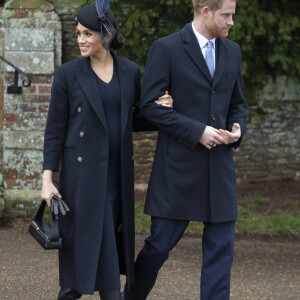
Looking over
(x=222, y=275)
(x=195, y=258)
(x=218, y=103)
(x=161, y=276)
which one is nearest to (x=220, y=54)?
(x=218, y=103)

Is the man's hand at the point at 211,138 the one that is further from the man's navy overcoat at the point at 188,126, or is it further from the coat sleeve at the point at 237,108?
the coat sleeve at the point at 237,108

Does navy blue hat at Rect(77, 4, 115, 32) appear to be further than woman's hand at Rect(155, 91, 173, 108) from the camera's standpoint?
No

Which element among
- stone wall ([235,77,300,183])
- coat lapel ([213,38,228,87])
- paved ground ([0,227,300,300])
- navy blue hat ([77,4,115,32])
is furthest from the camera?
stone wall ([235,77,300,183])

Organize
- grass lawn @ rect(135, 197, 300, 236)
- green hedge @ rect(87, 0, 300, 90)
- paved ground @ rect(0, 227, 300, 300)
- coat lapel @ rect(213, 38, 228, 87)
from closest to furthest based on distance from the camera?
coat lapel @ rect(213, 38, 228, 87) → paved ground @ rect(0, 227, 300, 300) → grass lawn @ rect(135, 197, 300, 236) → green hedge @ rect(87, 0, 300, 90)

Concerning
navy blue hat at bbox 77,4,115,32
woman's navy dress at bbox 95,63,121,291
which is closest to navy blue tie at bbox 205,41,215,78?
woman's navy dress at bbox 95,63,121,291

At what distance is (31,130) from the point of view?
7.09 m

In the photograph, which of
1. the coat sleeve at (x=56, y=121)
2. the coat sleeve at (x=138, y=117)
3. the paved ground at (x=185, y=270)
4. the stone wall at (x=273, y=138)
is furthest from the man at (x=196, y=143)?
the stone wall at (x=273, y=138)

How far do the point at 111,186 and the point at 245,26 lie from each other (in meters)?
3.97

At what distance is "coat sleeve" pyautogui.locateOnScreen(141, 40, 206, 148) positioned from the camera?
3.94 metres

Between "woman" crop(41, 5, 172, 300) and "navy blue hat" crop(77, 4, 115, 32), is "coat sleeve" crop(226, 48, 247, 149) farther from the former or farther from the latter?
"navy blue hat" crop(77, 4, 115, 32)

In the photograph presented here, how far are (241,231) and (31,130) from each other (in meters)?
2.18

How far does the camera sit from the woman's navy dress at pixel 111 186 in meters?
3.91

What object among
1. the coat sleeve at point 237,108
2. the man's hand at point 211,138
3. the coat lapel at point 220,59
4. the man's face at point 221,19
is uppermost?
the man's face at point 221,19

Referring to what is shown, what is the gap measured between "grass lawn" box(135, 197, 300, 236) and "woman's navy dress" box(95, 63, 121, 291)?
3.14 meters
